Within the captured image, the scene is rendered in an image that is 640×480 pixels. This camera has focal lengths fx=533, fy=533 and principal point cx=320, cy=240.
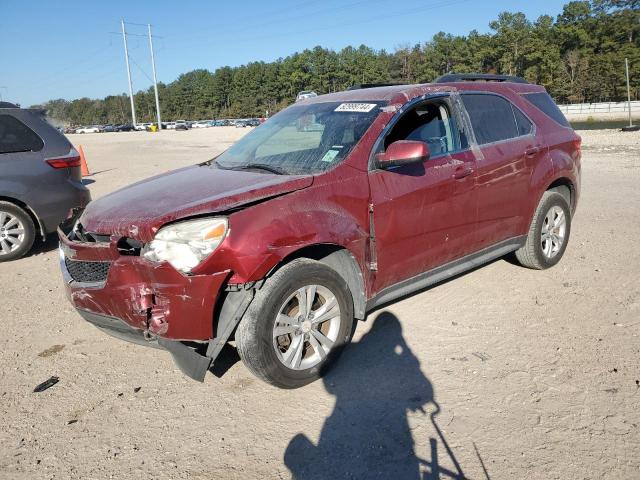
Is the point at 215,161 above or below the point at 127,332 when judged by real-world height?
above

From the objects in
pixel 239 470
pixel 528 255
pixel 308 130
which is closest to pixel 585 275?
pixel 528 255

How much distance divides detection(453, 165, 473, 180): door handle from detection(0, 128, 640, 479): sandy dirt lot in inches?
44.8

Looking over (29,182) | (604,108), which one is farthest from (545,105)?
(604,108)

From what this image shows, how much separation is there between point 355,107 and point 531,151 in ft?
6.04

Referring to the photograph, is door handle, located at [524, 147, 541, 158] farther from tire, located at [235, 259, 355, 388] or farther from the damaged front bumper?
the damaged front bumper

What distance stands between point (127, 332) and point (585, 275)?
4320 mm

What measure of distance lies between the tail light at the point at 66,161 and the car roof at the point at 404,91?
3.48m

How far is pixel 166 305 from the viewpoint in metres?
3.00

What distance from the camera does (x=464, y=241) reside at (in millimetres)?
4395

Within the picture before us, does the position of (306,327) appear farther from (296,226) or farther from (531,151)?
(531,151)

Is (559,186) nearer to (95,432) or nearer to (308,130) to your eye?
(308,130)

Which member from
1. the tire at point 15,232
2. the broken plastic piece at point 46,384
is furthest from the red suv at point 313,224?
the tire at point 15,232

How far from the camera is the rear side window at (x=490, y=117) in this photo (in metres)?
4.56

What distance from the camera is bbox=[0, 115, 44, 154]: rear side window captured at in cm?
645
